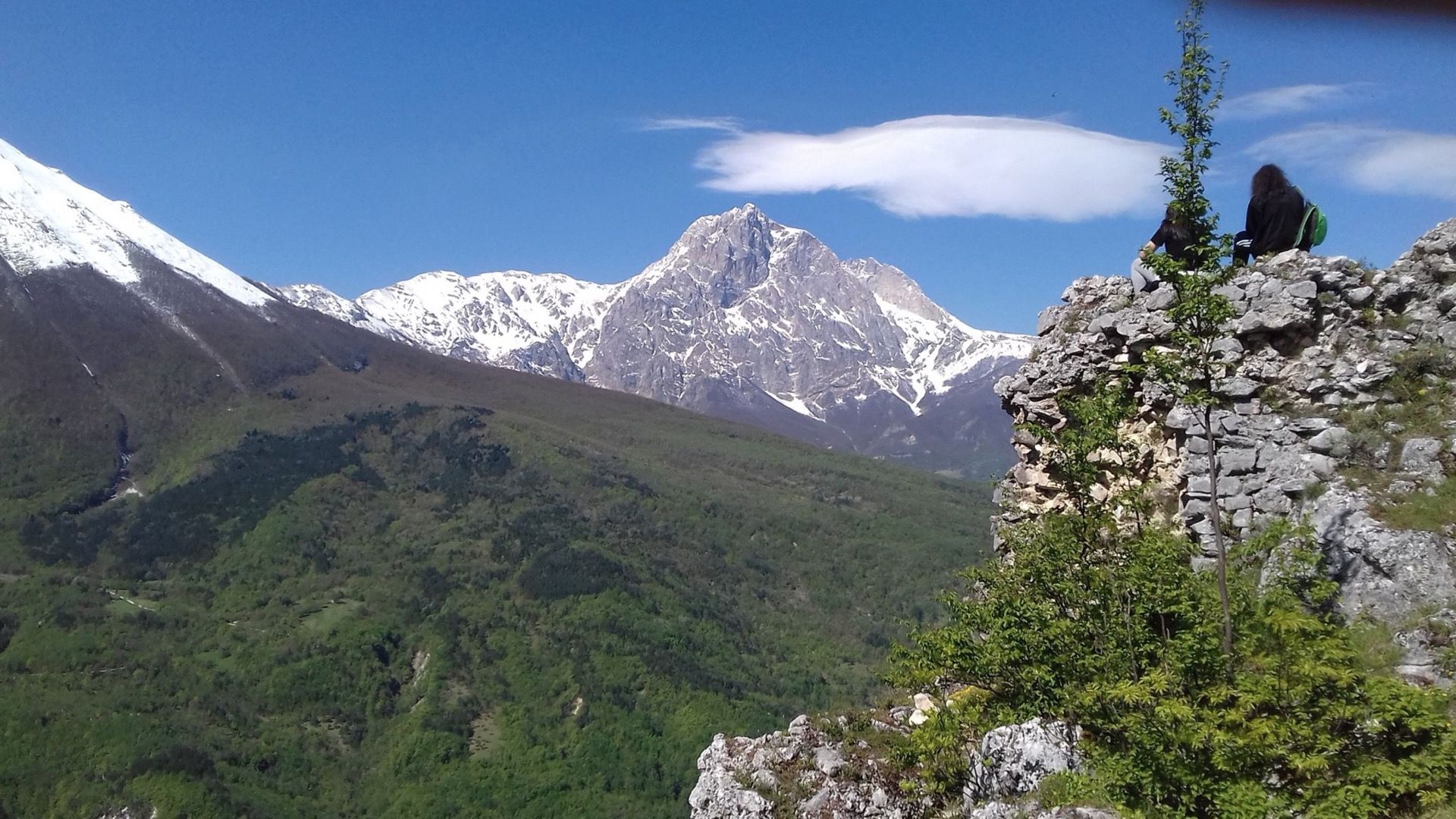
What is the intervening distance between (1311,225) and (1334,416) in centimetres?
422

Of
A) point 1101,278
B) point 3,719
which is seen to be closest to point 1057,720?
point 1101,278

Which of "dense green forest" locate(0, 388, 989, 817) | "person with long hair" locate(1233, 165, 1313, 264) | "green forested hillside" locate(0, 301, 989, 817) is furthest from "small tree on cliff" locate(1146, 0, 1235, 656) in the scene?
"dense green forest" locate(0, 388, 989, 817)

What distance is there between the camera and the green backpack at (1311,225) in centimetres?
1714

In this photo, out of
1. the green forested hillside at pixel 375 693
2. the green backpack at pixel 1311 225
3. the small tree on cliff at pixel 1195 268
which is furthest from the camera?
the green forested hillside at pixel 375 693

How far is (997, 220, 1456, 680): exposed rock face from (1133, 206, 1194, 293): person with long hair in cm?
33

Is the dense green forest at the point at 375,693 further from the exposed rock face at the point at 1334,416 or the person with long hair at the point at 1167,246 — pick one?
the exposed rock face at the point at 1334,416

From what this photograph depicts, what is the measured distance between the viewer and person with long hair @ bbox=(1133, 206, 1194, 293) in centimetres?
1258

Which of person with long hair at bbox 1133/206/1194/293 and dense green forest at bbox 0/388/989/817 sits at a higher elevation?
person with long hair at bbox 1133/206/1194/293

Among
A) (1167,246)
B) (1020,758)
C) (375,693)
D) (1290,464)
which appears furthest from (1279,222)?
(375,693)

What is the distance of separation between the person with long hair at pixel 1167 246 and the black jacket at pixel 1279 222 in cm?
189

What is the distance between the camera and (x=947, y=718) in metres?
14.5

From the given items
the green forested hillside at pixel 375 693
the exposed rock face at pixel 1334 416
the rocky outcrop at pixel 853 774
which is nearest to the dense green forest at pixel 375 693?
the green forested hillside at pixel 375 693

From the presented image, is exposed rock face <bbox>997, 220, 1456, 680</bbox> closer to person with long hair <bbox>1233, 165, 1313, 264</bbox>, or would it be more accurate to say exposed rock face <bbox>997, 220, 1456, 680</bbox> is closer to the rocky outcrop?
person with long hair <bbox>1233, 165, 1313, 264</bbox>

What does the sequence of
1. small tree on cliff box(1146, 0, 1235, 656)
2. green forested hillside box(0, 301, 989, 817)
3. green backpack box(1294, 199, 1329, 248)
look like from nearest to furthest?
small tree on cliff box(1146, 0, 1235, 656) → green backpack box(1294, 199, 1329, 248) → green forested hillside box(0, 301, 989, 817)
